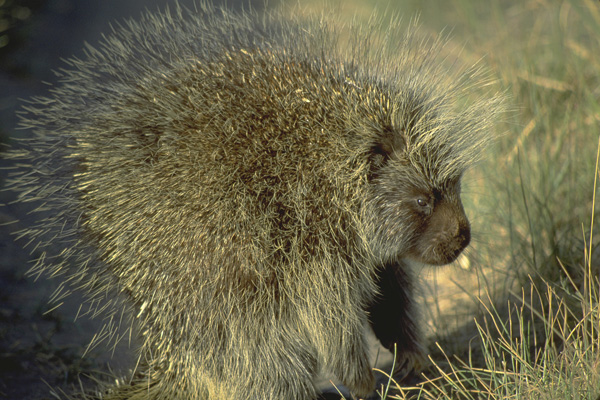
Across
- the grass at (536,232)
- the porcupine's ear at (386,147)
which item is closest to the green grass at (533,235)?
the grass at (536,232)

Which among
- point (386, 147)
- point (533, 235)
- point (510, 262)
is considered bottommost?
point (510, 262)

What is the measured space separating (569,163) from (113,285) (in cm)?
216

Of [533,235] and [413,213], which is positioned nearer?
[413,213]

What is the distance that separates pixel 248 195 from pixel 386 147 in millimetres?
549

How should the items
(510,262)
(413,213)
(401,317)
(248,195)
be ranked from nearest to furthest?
(248,195) → (413,213) → (401,317) → (510,262)

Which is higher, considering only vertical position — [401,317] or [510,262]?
[401,317]

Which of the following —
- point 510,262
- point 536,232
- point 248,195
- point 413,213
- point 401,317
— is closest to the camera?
point 248,195

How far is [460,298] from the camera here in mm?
3242

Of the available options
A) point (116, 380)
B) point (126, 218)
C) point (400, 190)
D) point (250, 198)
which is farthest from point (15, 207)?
point (400, 190)

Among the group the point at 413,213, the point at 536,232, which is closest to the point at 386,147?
the point at 413,213

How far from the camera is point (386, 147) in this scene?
2.31 m

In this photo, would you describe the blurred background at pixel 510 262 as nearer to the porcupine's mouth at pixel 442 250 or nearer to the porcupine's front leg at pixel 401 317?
the porcupine's front leg at pixel 401 317

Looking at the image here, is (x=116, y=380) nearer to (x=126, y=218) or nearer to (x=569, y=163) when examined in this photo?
(x=126, y=218)

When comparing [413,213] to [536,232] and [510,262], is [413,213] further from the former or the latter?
[510,262]
